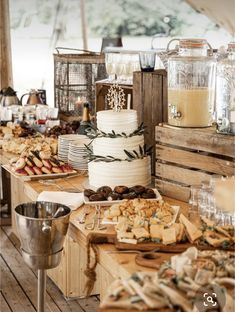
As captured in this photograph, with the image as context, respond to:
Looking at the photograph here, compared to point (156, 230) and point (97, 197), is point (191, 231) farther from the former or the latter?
point (97, 197)

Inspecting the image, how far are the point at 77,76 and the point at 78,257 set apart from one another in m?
2.05

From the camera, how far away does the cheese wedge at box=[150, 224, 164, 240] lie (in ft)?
7.18

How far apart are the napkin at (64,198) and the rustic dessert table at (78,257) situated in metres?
0.03

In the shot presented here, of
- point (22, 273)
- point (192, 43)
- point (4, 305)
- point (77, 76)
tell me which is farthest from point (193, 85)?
point (77, 76)

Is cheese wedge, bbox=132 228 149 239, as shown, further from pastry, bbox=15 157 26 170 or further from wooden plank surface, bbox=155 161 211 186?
pastry, bbox=15 157 26 170

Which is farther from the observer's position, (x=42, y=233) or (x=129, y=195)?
(x=129, y=195)

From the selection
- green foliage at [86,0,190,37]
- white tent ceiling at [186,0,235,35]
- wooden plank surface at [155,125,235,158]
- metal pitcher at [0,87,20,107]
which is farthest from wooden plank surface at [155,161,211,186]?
green foliage at [86,0,190,37]

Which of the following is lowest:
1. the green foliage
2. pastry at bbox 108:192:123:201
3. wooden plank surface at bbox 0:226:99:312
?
wooden plank surface at bbox 0:226:99:312

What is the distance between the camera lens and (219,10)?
7.32m

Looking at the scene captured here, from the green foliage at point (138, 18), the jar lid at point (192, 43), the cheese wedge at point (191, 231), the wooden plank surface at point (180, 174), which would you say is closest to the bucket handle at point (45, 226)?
the cheese wedge at point (191, 231)

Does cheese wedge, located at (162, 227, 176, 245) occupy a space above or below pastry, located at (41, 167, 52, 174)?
above

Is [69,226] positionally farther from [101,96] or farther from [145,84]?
[101,96]

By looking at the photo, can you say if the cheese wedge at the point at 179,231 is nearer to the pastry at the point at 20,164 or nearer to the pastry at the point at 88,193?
the pastry at the point at 88,193

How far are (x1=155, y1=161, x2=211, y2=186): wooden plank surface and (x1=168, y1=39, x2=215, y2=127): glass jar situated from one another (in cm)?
20
